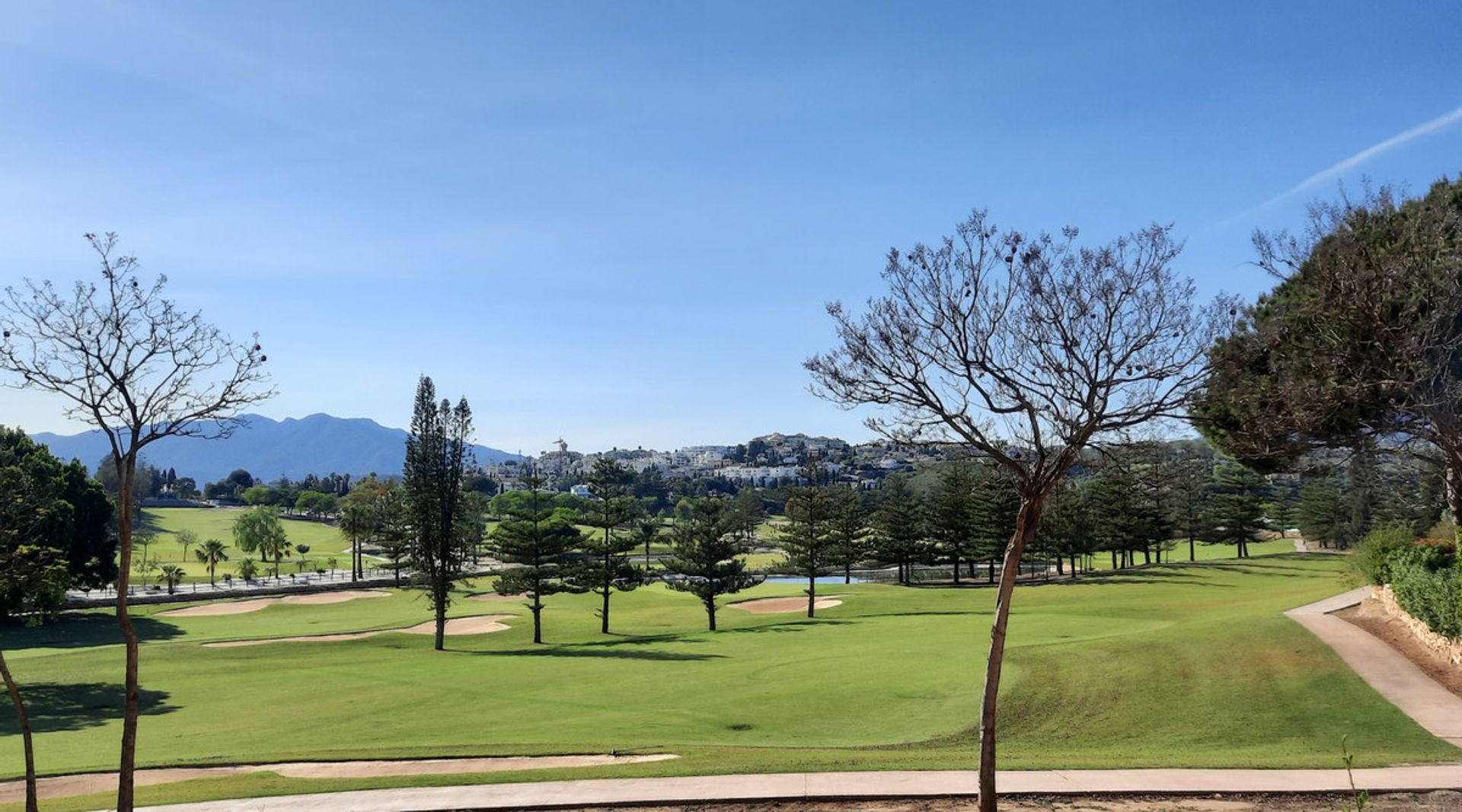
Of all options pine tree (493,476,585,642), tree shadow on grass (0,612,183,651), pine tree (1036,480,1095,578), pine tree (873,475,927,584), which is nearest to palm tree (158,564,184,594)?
tree shadow on grass (0,612,183,651)

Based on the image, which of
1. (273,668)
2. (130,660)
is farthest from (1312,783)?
(273,668)

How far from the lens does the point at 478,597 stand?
214 feet

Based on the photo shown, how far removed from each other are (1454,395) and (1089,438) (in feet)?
29.4

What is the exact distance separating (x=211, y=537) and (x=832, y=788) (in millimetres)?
139840

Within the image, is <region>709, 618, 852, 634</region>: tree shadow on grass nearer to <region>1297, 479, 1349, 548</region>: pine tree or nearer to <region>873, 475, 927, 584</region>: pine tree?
<region>873, 475, 927, 584</region>: pine tree

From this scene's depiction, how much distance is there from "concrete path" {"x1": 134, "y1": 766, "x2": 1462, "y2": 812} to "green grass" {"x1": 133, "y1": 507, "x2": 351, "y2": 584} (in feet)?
261

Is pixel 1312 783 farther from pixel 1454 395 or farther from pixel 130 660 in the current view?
pixel 130 660

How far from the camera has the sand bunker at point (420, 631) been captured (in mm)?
40656

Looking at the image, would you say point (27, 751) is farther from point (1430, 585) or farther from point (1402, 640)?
Answer: point (1402, 640)

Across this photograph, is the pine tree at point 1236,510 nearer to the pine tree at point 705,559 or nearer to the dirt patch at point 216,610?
the pine tree at point 705,559

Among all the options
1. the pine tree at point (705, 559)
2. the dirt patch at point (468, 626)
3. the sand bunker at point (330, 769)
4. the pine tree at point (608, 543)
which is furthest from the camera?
the pine tree at point (705, 559)

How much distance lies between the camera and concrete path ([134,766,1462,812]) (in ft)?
40.2

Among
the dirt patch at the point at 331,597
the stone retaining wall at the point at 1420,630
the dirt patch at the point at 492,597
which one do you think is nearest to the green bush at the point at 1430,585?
the stone retaining wall at the point at 1420,630

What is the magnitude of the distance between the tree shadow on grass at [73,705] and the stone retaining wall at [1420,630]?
3269 centimetres
